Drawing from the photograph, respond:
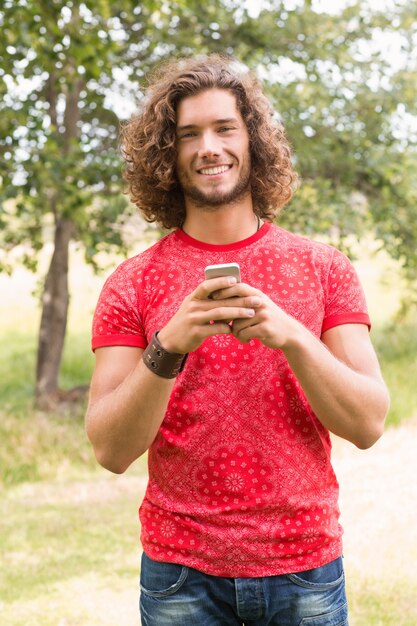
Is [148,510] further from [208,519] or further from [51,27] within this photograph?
[51,27]

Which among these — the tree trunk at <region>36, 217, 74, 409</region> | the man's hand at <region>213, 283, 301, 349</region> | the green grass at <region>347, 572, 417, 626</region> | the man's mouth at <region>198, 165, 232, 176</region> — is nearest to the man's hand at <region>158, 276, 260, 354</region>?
the man's hand at <region>213, 283, 301, 349</region>

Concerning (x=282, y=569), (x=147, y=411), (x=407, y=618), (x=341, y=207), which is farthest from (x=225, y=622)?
(x=341, y=207)

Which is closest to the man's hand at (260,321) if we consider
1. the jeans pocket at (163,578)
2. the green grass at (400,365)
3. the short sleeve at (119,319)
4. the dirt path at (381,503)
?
the short sleeve at (119,319)

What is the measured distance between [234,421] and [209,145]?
2.40 ft

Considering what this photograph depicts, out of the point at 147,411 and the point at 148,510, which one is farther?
the point at 148,510

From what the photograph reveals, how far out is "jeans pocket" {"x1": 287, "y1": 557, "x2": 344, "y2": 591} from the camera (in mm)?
2135

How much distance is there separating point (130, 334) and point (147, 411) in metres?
0.26

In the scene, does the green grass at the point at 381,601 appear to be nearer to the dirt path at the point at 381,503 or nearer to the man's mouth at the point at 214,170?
the dirt path at the point at 381,503

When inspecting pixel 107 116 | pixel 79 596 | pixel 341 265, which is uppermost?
pixel 107 116

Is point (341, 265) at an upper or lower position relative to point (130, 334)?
upper

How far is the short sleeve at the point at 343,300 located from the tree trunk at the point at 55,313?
8.37 metres

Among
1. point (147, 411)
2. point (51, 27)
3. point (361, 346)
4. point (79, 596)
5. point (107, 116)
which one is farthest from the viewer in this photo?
point (107, 116)

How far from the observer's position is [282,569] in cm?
212

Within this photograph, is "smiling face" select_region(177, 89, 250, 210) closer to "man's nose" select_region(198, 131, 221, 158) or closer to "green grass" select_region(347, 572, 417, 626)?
"man's nose" select_region(198, 131, 221, 158)
